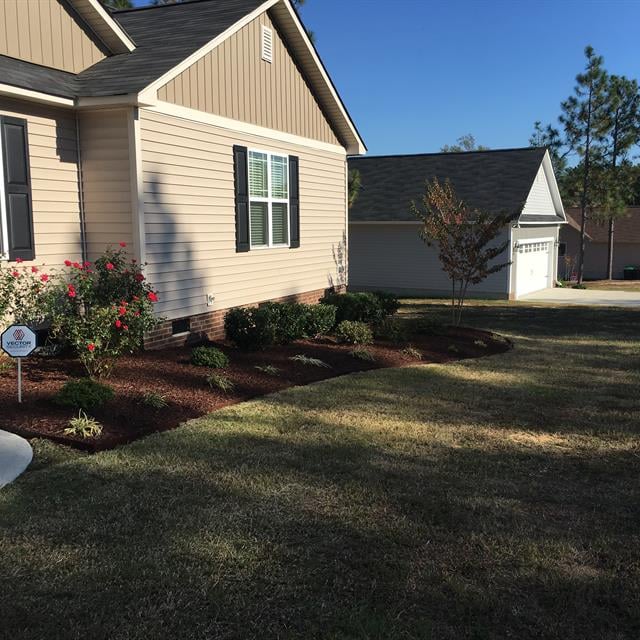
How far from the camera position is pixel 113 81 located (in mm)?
8992

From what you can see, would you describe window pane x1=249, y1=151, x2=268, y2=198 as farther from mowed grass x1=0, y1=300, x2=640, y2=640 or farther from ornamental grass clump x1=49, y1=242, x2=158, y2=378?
mowed grass x1=0, y1=300, x2=640, y2=640

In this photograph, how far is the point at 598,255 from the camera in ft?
143

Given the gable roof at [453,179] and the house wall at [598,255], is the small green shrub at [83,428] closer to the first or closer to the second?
the gable roof at [453,179]

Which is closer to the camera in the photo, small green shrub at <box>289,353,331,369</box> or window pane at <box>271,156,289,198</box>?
small green shrub at <box>289,353,331,369</box>

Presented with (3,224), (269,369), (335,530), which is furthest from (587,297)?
(335,530)

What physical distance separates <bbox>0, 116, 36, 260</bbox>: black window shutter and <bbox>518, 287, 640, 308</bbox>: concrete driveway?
58.7ft

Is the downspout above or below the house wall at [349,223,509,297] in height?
above

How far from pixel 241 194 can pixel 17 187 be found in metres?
4.07

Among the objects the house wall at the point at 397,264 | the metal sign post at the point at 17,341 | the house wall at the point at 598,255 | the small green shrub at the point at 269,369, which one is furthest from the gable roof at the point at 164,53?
the house wall at the point at 598,255

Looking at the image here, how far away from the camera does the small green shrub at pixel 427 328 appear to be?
43.8 ft

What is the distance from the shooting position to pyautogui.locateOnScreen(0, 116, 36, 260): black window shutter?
8031 mm

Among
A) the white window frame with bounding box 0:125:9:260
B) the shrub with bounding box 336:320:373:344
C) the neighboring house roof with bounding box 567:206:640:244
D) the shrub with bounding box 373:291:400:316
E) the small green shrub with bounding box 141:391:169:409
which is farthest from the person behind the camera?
the neighboring house roof with bounding box 567:206:640:244

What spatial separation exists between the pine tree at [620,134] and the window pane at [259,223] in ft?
73.9

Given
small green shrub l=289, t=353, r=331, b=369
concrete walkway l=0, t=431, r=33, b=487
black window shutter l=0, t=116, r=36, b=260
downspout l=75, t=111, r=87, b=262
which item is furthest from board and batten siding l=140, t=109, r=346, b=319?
concrete walkway l=0, t=431, r=33, b=487
